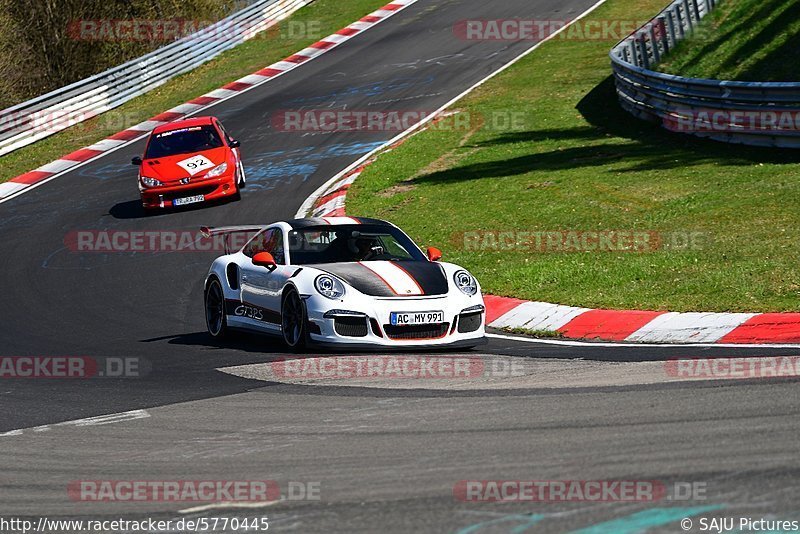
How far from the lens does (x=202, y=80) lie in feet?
114

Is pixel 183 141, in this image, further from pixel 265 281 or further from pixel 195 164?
pixel 265 281

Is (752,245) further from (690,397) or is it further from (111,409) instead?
(111,409)

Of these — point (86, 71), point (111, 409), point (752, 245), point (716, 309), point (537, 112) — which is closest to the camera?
point (111, 409)

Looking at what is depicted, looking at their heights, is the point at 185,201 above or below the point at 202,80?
below

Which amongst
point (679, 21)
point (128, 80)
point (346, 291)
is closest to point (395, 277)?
point (346, 291)

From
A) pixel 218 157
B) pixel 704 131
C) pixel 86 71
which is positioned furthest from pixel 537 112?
pixel 86 71

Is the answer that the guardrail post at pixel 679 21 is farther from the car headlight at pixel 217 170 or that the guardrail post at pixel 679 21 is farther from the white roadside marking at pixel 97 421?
the white roadside marking at pixel 97 421

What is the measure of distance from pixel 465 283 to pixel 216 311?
318cm

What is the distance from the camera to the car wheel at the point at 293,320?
1152 cm

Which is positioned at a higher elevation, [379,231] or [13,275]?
[379,231]

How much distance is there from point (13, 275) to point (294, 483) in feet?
43.1

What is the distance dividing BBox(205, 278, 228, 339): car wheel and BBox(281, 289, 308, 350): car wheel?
152 centimetres

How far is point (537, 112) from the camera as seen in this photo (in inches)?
1053

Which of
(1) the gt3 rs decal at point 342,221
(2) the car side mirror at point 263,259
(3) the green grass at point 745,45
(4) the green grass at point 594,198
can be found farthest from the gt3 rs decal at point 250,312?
(3) the green grass at point 745,45
